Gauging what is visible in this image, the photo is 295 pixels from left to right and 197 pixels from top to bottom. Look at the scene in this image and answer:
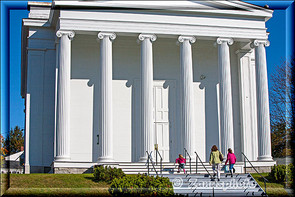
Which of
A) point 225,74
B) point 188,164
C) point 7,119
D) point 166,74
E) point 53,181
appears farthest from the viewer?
point 166,74

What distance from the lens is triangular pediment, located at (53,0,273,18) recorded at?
31203mm

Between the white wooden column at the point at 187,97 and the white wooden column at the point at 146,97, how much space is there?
209 cm

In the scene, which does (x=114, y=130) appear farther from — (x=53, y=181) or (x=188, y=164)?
(x=53, y=181)

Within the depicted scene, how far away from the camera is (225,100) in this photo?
31969 mm

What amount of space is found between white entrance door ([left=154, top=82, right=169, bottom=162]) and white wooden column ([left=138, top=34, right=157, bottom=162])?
390 centimetres

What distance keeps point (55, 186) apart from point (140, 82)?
11651mm

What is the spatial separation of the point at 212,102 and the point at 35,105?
1237 cm

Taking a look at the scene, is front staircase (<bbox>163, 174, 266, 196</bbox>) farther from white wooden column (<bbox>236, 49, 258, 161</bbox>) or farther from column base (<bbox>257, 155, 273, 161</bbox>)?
white wooden column (<bbox>236, 49, 258, 161</bbox>)

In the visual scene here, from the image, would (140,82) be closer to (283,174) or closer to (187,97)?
(187,97)

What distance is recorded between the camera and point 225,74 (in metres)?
32.3

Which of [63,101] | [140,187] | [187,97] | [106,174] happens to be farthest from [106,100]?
[140,187]

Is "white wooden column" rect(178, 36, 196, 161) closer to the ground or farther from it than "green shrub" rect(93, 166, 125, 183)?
farther from it

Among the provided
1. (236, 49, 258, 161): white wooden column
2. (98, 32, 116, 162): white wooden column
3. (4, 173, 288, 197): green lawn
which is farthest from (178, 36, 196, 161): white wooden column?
(4, 173, 288, 197): green lawn

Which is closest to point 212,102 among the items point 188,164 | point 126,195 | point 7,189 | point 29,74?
point 188,164
